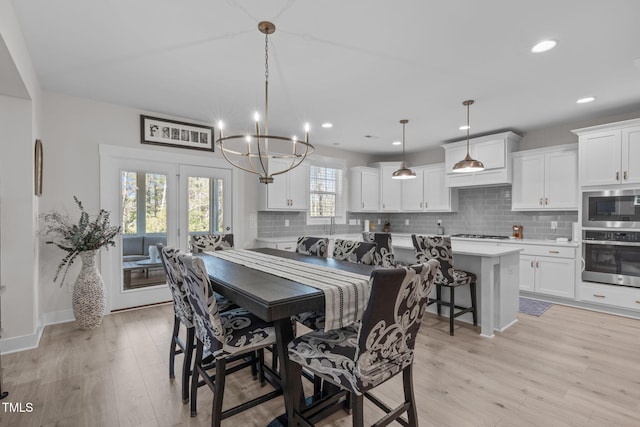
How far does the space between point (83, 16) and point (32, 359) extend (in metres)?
2.74

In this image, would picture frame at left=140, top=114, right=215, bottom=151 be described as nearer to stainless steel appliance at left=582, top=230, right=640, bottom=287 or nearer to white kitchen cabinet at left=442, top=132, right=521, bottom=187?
white kitchen cabinet at left=442, top=132, right=521, bottom=187

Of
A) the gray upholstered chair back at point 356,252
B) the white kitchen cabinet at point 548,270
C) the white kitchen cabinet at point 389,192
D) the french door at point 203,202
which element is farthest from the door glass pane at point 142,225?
the white kitchen cabinet at point 548,270

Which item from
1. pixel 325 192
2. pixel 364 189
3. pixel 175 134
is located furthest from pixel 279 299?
pixel 364 189

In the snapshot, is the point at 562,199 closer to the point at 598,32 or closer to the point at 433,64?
Result: the point at 598,32

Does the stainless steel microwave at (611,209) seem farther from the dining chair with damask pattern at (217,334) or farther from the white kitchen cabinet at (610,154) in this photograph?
the dining chair with damask pattern at (217,334)

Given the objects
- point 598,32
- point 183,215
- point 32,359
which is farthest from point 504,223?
point 32,359

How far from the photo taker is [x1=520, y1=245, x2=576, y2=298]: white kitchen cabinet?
4105mm

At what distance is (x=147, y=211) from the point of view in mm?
4086

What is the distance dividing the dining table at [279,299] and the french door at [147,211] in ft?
8.13

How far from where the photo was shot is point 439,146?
6074mm

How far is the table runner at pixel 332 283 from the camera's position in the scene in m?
1.61

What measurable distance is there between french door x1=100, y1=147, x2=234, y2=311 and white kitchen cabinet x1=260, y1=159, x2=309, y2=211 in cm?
81

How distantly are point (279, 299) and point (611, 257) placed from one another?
438cm

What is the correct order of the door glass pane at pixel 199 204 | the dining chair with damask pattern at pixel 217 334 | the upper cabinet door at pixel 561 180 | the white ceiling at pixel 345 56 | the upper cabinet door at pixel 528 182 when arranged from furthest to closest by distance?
the upper cabinet door at pixel 528 182, the door glass pane at pixel 199 204, the upper cabinet door at pixel 561 180, the white ceiling at pixel 345 56, the dining chair with damask pattern at pixel 217 334
